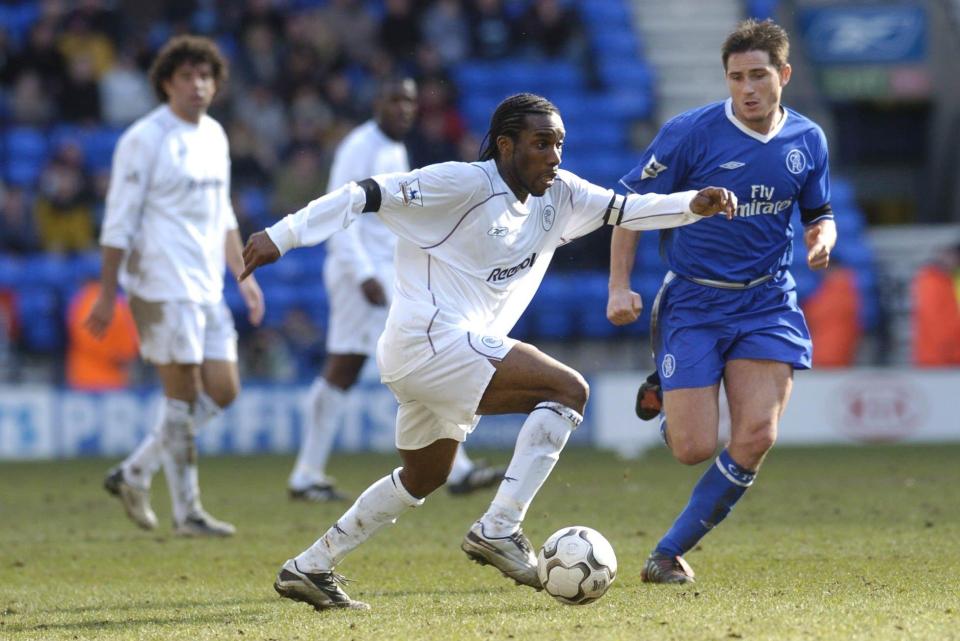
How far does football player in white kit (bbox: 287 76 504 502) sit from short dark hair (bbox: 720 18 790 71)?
4028 millimetres

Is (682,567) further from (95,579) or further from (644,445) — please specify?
(644,445)

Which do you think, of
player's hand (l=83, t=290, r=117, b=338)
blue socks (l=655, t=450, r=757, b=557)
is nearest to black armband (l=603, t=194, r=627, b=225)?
blue socks (l=655, t=450, r=757, b=557)

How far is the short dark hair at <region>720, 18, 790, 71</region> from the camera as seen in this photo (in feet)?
22.4

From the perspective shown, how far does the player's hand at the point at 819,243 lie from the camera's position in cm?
662

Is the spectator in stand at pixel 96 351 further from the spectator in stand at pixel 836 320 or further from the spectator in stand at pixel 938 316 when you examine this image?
the spectator in stand at pixel 938 316

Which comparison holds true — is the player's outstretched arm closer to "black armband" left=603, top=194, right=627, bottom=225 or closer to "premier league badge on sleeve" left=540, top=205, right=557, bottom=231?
"black armband" left=603, top=194, right=627, bottom=225

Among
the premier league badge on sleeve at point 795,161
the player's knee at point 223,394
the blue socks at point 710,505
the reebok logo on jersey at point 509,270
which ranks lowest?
the player's knee at point 223,394

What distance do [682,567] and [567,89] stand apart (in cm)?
1513

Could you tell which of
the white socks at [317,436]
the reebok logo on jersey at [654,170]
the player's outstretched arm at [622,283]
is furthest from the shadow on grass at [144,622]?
the white socks at [317,436]

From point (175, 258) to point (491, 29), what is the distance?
1318 cm

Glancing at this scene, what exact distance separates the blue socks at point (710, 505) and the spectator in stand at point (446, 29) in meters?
14.9

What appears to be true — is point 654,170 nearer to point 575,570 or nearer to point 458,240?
point 458,240

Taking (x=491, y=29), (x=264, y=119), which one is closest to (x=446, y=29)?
(x=491, y=29)

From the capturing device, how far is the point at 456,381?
6023mm
